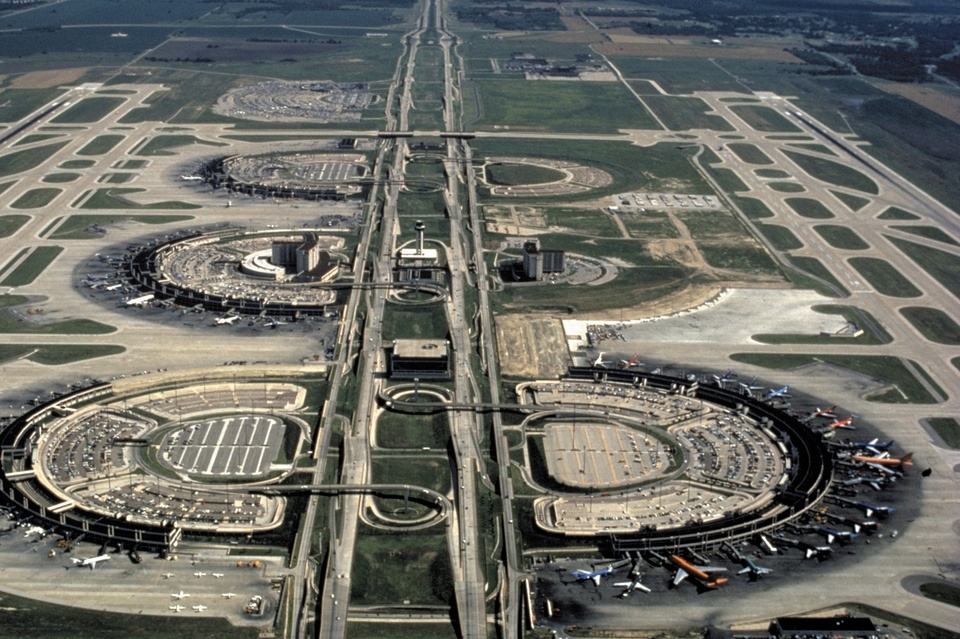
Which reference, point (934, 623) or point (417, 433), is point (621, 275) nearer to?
point (417, 433)

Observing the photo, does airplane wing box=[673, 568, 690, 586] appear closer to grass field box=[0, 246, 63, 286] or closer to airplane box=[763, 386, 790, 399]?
airplane box=[763, 386, 790, 399]

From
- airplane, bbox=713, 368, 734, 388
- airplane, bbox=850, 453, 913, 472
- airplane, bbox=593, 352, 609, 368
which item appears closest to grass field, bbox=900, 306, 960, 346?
airplane, bbox=713, 368, 734, 388

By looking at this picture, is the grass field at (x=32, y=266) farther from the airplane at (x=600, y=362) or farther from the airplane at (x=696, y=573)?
the airplane at (x=696, y=573)

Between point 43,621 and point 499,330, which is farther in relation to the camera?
point 499,330

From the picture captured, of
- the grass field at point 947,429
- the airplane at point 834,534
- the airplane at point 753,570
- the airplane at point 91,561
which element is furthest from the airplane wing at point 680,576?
the airplane at point 91,561

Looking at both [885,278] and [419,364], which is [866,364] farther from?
[419,364]

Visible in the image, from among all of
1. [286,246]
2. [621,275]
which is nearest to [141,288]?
[286,246]
